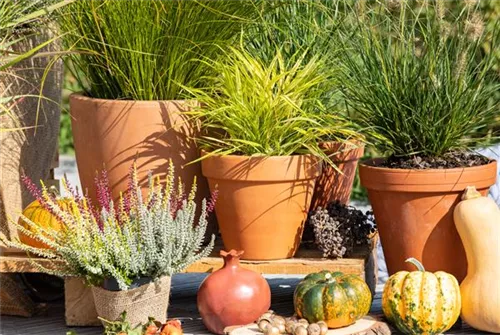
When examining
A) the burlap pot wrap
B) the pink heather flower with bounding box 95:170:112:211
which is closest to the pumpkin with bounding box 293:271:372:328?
the burlap pot wrap

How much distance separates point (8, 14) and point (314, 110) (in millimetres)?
1103

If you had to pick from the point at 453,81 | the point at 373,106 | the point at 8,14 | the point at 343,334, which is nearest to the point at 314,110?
the point at 373,106

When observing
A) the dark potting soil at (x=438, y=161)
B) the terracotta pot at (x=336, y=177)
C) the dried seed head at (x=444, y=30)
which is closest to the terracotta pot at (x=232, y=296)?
the terracotta pot at (x=336, y=177)

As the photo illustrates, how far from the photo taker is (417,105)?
3240mm

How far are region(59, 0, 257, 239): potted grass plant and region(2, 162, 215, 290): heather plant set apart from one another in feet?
0.48

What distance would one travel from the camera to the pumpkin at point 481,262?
125 inches

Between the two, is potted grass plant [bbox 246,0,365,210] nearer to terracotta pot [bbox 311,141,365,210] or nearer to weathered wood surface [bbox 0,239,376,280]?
terracotta pot [bbox 311,141,365,210]

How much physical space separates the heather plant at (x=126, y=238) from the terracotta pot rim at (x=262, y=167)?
11cm

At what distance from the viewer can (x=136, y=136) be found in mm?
3422

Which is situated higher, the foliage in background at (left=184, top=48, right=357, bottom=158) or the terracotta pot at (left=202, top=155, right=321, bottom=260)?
the foliage in background at (left=184, top=48, right=357, bottom=158)

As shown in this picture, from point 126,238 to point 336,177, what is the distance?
855 mm

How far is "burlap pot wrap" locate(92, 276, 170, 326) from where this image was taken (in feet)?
10.3

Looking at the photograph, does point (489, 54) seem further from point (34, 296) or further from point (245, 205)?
point (34, 296)

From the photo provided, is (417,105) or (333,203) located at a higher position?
(417,105)
